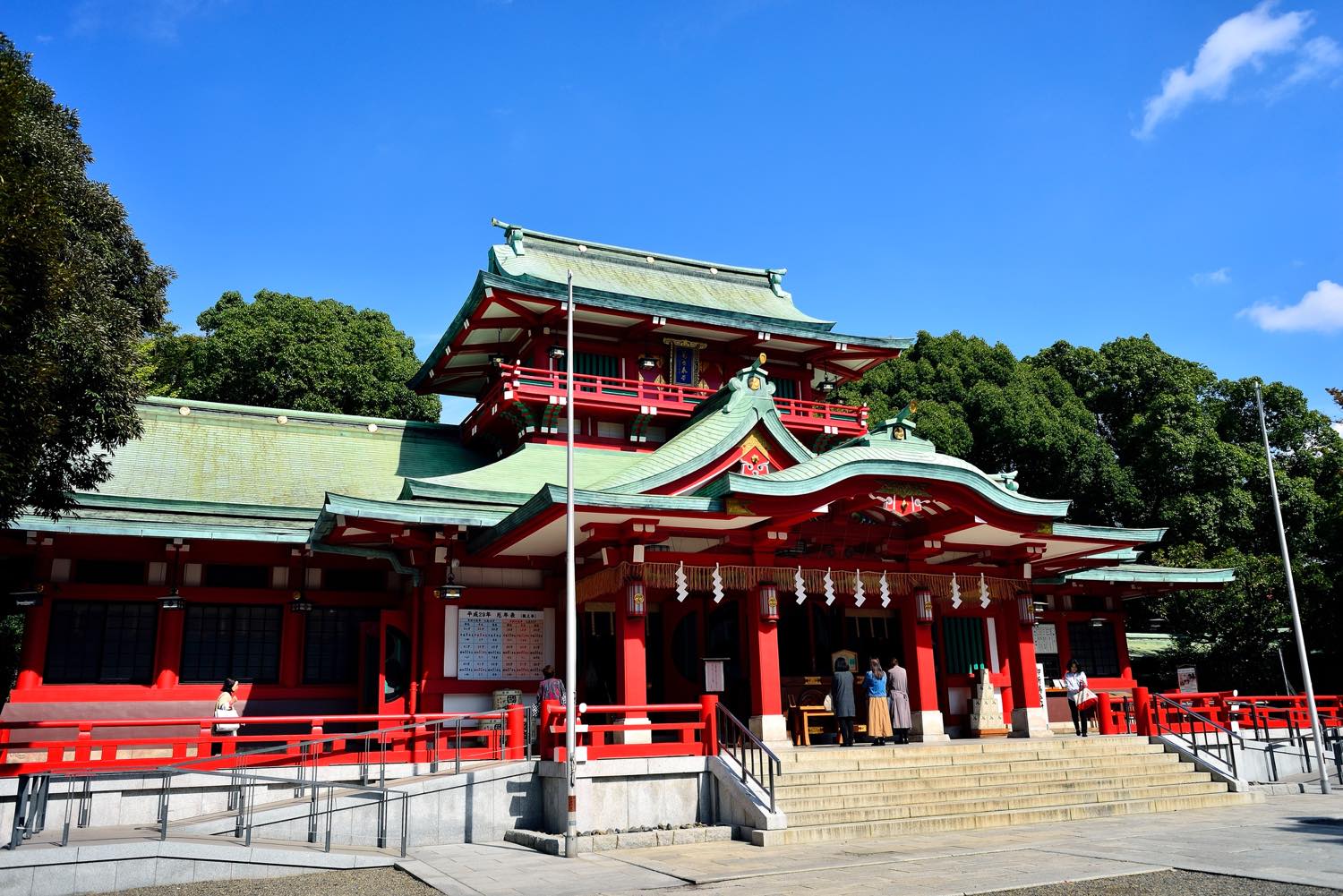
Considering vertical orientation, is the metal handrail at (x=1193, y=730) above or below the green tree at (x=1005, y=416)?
below

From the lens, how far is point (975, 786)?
55.9ft

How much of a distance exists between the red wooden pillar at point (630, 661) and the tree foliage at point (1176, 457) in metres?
21.9

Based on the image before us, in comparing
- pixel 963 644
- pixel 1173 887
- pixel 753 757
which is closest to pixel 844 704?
pixel 753 757

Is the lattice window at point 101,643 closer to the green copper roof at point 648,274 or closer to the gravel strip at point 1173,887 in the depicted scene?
the green copper roof at point 648,274

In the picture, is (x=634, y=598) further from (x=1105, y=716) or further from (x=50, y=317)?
(x=1105, y=716)

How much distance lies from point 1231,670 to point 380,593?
27111 millimetres

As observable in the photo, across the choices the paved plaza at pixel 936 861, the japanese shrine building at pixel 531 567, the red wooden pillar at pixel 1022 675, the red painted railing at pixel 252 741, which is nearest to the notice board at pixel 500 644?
the japanese shrine building at pixel 531 567

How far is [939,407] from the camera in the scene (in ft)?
140

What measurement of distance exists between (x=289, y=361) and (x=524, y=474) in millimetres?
24090

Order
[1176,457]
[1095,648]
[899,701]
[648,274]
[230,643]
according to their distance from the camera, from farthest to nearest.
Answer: [1176,457] < [648,274] < [1095,648] < [230,643] < [899,701]

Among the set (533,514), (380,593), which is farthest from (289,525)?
(533,514)

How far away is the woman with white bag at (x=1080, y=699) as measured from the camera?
856 inches

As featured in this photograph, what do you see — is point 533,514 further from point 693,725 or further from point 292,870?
point 292,870

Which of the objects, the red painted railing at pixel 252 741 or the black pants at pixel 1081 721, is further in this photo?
the black pants at pixel 1081 721
